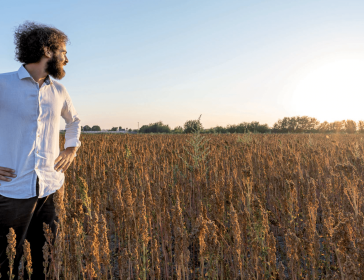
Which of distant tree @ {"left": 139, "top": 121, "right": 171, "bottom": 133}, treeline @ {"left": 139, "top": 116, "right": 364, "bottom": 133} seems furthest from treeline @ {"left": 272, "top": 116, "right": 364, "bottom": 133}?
distant tree @ {"left": 139, "top": 121, "right": 171, "bottom": 133}

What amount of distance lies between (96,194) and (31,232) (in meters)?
0.95

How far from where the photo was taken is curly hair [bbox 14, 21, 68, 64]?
1.95 m

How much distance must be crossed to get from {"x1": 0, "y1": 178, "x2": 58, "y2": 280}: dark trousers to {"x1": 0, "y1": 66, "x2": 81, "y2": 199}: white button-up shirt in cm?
8

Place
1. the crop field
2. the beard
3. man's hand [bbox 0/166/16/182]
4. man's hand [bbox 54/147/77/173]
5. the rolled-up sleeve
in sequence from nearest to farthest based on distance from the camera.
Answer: the crop field
man's hand [bbox 0/166/16/182]
the beard
man's hand [bbox 54/147/77/173]
the rolled-up sleeve

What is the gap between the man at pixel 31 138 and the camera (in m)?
1.82

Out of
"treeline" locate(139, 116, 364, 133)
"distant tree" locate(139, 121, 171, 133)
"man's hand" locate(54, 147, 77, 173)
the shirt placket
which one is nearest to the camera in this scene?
the shirt placket

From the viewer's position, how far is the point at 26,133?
188 centimetres

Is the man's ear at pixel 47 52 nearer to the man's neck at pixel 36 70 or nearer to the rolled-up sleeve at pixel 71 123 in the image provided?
the man's neck at pixel 36 70

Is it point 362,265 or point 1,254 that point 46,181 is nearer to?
point 1,254

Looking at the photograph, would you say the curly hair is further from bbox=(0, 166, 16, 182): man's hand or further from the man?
bbox=(0, 166, 16, 182): man's hand

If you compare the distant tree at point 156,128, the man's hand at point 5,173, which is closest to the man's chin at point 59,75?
the man's hand at point 5,173

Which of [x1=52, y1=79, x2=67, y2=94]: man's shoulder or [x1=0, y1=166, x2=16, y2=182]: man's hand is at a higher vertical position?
[x1=52, y1=79, x2=67, y2=94]: man's shoulder

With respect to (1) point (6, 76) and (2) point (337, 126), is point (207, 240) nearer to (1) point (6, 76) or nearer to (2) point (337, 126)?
(1) point (6, 76)

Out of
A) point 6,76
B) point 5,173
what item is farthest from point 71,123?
point 5,173
